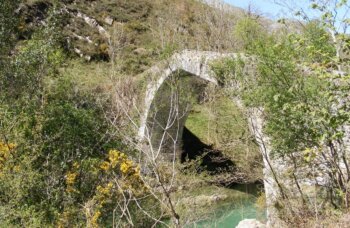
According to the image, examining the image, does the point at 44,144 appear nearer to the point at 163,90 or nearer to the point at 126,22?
the point at 163,90

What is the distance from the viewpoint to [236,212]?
1362 centimetres

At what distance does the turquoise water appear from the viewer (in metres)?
11.4

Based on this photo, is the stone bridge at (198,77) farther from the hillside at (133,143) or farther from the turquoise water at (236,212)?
the turquoise water at (236,212)

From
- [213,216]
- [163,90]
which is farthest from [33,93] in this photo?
[163,90]

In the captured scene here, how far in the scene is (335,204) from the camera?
704 cm

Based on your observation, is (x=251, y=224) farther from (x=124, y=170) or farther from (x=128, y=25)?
(x=128, y=25)

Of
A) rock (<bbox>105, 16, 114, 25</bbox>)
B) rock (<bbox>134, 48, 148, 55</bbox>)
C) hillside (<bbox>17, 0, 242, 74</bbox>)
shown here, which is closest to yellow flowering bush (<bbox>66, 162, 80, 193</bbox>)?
hillside (<bbox>17, 0, 242, 74</bbox>)

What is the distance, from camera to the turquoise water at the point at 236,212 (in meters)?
11.4

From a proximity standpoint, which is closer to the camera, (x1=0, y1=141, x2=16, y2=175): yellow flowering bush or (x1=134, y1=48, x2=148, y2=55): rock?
(x1=0, y1=141, x2=16, y2=175): yellow flowering bush

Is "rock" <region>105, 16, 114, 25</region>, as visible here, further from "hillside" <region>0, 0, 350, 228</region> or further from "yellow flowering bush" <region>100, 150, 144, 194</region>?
"yellow flowering bush" <region>100, 150, 144, 194</region>

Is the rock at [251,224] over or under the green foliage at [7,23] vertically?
under

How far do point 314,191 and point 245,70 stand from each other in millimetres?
2501

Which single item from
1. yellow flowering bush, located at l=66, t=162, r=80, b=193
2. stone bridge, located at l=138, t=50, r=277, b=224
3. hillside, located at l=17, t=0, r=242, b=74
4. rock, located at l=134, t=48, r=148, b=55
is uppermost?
hillside, located at l=17, t=0, r=242, b=74

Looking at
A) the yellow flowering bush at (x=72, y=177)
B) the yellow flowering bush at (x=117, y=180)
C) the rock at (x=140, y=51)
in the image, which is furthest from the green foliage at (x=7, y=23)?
the rock at (x=140, y=51)
